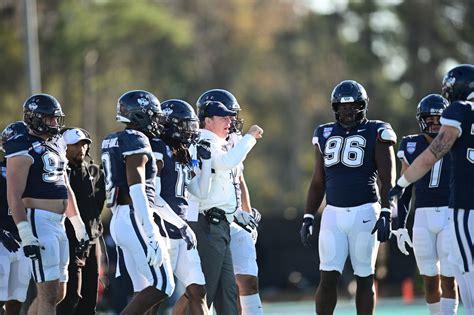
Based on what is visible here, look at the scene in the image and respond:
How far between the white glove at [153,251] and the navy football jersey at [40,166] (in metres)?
1.45

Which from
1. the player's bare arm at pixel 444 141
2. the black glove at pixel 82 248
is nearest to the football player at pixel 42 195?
the black glove at pixel 82 248

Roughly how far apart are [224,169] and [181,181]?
1.98 ft

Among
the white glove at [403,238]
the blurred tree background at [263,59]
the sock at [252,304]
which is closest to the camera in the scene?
the sock at [252,304]

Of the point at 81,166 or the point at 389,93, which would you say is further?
the point at 389,93

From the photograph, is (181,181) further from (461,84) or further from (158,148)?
(461,84)

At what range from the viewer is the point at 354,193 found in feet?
32.7

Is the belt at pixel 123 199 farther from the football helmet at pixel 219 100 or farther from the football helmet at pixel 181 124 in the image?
the football helmet at pixel 219 100

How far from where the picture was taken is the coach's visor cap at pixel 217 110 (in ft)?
33.5

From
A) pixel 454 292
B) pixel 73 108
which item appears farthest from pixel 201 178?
pixel 73 108

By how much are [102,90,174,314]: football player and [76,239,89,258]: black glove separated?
156cm

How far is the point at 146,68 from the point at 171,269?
115 feet

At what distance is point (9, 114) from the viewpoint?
111 ft

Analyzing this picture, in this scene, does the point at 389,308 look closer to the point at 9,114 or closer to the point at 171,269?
the point at 171,269

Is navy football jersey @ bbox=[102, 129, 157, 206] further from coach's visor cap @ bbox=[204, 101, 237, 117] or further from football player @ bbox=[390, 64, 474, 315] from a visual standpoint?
football player @ bbox=[390, 64, 474, 315]
